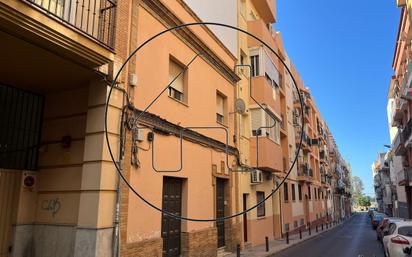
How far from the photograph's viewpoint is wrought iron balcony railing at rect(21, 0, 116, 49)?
7.64 meters

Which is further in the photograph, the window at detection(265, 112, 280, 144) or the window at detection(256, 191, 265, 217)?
the window at detection(265, 112, 280, 144)

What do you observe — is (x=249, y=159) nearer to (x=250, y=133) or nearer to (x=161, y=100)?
(x=250, y=133)

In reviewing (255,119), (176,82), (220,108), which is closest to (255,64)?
(255,119)

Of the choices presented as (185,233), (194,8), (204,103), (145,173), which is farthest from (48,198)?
(194,8)

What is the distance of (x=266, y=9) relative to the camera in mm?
23656

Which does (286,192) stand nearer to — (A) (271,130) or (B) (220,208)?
(A) (271,130)

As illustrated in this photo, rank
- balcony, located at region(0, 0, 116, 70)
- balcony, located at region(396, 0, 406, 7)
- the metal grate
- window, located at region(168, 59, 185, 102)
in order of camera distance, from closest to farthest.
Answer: balcony, located at region(0, 0, 116, 70) < the metal grate < window, located at region(168, 59, 185, 102) < balcony, located at region(396, 0, 406, 7)

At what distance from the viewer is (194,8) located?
43.5 ft

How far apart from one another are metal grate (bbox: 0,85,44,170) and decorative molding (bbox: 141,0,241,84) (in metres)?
4.05

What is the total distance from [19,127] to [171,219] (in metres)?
5.01

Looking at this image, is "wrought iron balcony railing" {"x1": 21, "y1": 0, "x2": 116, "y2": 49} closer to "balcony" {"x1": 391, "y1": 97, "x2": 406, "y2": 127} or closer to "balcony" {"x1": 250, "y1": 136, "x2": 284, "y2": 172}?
"balcony" {"x1": 250, "y1": 136, "x2": 284, "y2": 172}

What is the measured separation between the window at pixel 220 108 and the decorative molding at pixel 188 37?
987 mm

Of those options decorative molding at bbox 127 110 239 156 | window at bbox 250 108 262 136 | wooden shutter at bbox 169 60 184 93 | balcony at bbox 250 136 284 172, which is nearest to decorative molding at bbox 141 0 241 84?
wooden shutter at bbox 169 60 184 93

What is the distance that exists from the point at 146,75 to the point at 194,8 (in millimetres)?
4584
